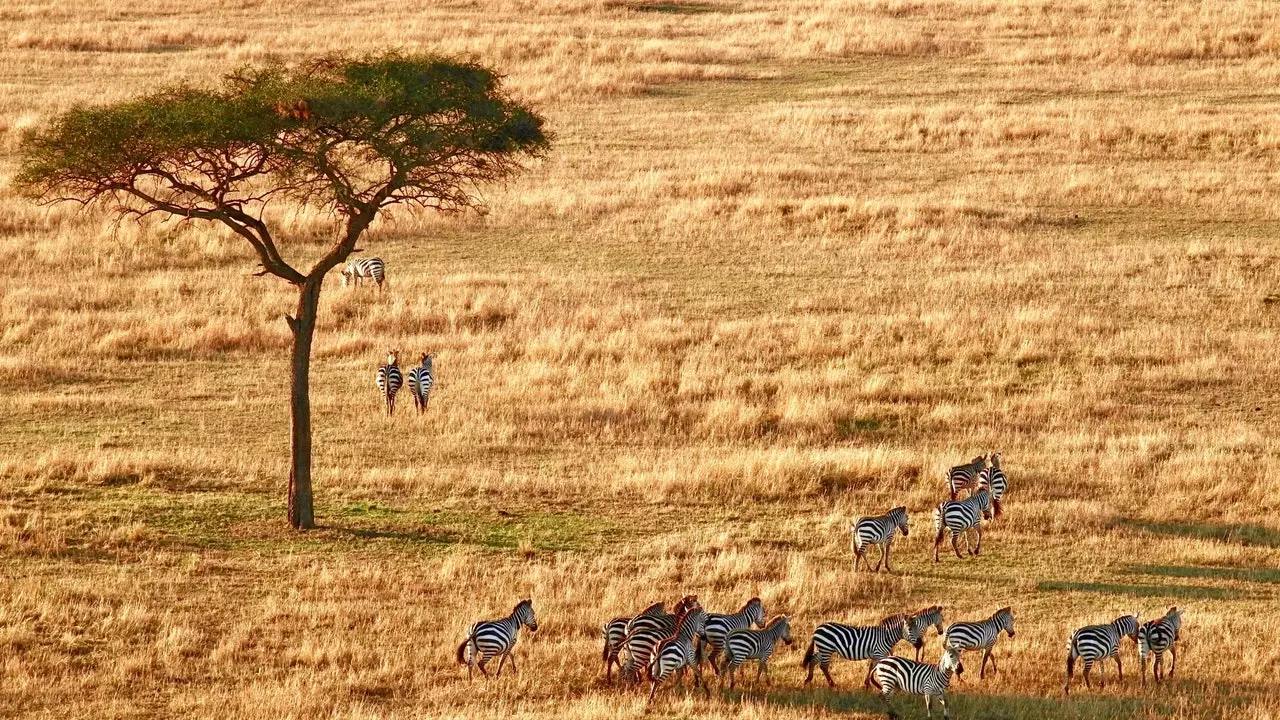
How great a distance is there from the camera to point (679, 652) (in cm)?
1504

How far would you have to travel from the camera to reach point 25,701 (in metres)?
15.3

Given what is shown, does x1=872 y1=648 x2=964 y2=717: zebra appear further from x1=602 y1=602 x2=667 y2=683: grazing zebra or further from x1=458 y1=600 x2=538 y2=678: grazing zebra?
x1=458 y1=600 x2=538 y2=678: grazing zebra

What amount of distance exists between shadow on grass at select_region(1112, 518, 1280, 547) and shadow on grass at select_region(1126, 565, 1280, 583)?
1054mm

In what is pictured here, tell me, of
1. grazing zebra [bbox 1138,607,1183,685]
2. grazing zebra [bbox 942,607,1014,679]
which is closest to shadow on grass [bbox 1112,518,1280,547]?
grazing zebra [bbox 1138,607,1183,685]

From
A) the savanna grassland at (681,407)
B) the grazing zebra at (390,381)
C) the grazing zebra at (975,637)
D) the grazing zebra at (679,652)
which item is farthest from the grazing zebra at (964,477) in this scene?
the grazing zebra at (390,381)

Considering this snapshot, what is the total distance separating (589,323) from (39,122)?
77.4ft

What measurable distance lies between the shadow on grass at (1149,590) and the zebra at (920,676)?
439 centimetres

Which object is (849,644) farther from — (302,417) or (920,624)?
(302,417)

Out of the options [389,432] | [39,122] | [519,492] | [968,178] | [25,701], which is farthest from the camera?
[39,122]

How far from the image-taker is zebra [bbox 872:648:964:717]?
48.1 feet

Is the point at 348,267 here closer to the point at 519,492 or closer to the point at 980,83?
the point at 519,492

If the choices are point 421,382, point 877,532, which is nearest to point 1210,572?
point 877,532

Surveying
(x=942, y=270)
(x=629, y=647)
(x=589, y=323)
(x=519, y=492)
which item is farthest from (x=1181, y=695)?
(x=942, y=270)

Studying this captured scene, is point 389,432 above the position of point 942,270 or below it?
below
